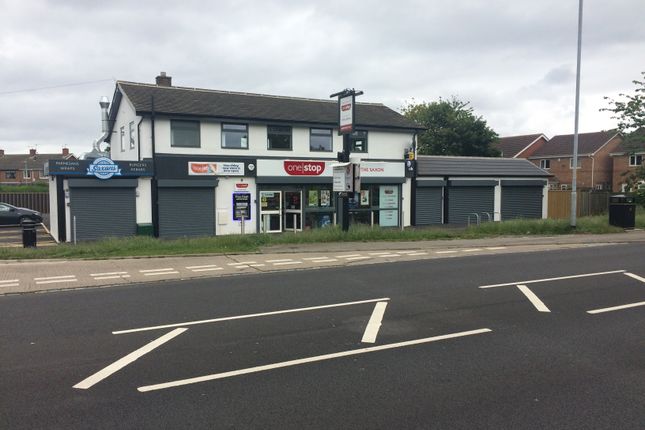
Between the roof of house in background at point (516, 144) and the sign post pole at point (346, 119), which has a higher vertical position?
the roof of house in background at point (516, 144)

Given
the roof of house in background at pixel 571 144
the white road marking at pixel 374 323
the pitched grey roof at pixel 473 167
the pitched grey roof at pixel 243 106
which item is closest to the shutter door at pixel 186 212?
the pitched grey roof at pixel 243 106

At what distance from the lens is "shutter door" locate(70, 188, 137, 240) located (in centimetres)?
2077

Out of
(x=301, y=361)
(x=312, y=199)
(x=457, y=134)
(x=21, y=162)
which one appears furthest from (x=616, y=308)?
(x=21, y=162)

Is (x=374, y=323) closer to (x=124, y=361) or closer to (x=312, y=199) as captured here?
(x=124, y=361)

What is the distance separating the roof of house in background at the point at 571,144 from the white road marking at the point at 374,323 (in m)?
50.4

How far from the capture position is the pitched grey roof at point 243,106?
75.9 ft

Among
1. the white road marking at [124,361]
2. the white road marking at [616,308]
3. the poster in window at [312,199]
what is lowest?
the white road marking at [124,361]

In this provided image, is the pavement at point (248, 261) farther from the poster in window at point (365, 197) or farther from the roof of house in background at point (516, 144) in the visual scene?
the roof of house in background at point (516, 144)

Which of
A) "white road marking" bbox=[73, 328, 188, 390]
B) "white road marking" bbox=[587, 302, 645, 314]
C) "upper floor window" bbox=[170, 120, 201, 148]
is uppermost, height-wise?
"upper floor window" bbox=[170, 120, 201, 148]

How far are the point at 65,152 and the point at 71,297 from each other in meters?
82.2

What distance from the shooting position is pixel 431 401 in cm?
469

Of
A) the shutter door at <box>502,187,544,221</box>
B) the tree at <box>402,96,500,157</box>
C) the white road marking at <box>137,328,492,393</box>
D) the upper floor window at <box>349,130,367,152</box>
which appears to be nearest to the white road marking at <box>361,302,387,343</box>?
the white road marking at <box>137,328,492,393</box>

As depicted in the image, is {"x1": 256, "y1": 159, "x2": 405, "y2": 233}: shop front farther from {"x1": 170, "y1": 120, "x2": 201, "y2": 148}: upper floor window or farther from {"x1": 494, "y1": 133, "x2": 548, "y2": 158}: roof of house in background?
{"x1": 494, "y1": 133, "x2": 548, "y2": 158}: roof of house in background

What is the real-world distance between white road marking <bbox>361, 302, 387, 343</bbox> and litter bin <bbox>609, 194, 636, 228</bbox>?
19.7 m
